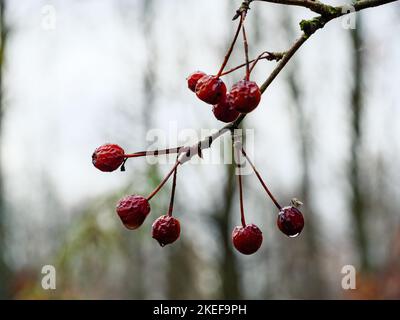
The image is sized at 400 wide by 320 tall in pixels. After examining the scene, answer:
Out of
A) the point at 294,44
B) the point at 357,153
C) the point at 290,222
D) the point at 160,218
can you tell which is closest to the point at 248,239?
the point at 290,222

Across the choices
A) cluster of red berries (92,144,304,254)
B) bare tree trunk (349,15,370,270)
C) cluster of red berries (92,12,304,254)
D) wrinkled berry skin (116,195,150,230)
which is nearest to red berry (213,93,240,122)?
cluster of red berries (92,12,304,254)

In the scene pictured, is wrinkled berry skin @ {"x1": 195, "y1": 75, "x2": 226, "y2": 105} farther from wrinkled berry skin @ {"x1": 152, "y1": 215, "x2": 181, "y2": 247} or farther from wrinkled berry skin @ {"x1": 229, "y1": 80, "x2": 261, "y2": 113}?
wrinkled berry skin @ {"x1": 152, "y1": 215, "x2": 181, "y2": 247}

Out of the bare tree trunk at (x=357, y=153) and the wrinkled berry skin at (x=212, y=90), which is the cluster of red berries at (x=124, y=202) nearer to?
the wrinkled berry skin at (x=212, y=90)

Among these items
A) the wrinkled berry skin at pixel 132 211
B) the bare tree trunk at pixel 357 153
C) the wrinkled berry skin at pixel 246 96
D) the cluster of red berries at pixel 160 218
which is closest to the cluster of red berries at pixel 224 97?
the wrinkled berry skin at pixel 246 96

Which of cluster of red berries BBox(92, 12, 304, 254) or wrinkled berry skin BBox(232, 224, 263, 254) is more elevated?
cluster of red berries BBox(92, 12, 304, 254)

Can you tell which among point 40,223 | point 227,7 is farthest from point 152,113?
point 40,223

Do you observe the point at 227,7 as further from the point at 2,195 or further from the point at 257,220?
the point at 257,220

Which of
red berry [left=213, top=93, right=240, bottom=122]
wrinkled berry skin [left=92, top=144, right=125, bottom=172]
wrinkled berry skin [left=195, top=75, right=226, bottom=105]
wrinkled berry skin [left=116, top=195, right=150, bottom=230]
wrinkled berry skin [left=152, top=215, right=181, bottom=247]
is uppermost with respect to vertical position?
wrinkled berry skin [left=195, top=75, right=226, bottom=105]

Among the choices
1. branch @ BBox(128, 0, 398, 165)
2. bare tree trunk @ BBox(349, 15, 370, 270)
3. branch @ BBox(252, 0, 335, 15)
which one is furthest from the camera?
bare tree trunk @ BBox(349, 15, 370, 270)
